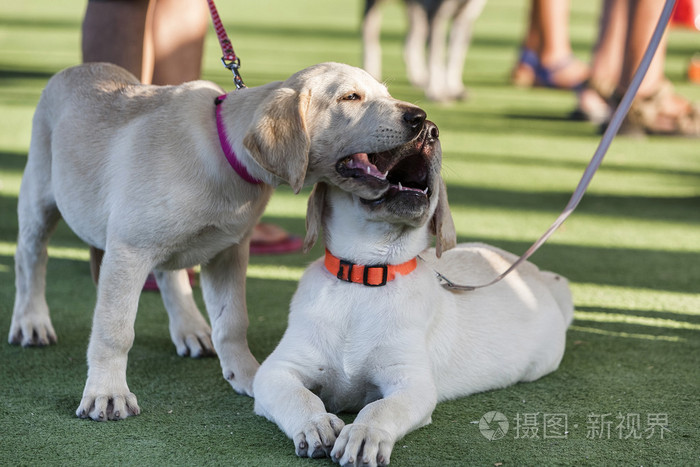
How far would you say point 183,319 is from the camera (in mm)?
2986

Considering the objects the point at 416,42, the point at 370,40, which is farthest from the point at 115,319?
the point at 416,42

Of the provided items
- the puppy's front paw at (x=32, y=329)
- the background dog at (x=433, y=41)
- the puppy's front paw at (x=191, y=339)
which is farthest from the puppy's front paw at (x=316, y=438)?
the background dog at (x=433, y=41)

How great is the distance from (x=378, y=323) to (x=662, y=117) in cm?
511

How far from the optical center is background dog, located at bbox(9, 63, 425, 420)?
89.6 inches

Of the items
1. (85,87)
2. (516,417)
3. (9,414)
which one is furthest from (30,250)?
(516,417)

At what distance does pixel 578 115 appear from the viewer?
771cm

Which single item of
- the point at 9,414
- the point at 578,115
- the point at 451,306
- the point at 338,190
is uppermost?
the point at 338,190

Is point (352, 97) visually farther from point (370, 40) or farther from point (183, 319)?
point (370, 40)

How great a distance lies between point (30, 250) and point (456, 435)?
154 cm

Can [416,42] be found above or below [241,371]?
below

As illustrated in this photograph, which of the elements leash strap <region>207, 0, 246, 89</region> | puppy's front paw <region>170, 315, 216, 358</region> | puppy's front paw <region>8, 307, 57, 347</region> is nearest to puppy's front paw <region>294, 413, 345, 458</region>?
puppy's front paw <region>170, 315, 216, 358</region>

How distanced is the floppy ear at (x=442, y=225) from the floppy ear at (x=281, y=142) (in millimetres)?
424

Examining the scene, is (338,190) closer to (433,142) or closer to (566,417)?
(433,142)

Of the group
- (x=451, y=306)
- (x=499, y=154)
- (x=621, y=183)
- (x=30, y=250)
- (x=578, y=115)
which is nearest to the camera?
(x=451, y=306)
